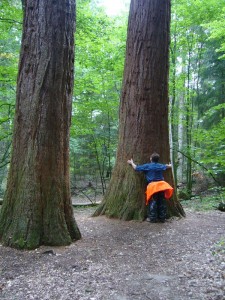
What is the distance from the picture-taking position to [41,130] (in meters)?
4.66

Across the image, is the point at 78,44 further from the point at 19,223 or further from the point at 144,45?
the point at 19,223

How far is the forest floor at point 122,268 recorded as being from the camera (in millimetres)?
3191

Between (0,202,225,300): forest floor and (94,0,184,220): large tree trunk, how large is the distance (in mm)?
1247

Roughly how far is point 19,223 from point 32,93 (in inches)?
81.5

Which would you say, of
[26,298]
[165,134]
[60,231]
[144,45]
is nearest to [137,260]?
[60,231]

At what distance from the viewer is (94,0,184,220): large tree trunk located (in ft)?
22.3

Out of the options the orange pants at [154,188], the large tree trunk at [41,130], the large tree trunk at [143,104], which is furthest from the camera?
the large tree trunk at [143,104]

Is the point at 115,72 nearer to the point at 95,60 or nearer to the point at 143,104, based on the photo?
the point at 95,60

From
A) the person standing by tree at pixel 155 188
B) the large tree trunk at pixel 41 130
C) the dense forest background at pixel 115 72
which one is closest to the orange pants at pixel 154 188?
the person standing by tree at pixel 155 188

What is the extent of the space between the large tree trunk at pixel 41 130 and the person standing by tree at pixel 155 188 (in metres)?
2.12

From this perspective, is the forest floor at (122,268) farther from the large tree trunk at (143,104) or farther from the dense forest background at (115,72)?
the dense forest background at (115,72)

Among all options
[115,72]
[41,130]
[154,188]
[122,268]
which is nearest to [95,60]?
[115,72]

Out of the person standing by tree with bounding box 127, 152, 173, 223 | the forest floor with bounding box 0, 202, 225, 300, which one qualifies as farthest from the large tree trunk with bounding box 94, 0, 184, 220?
the forest floor with bounding box 0, 202, 225, 300

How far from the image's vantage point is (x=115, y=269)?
12.8 feet
